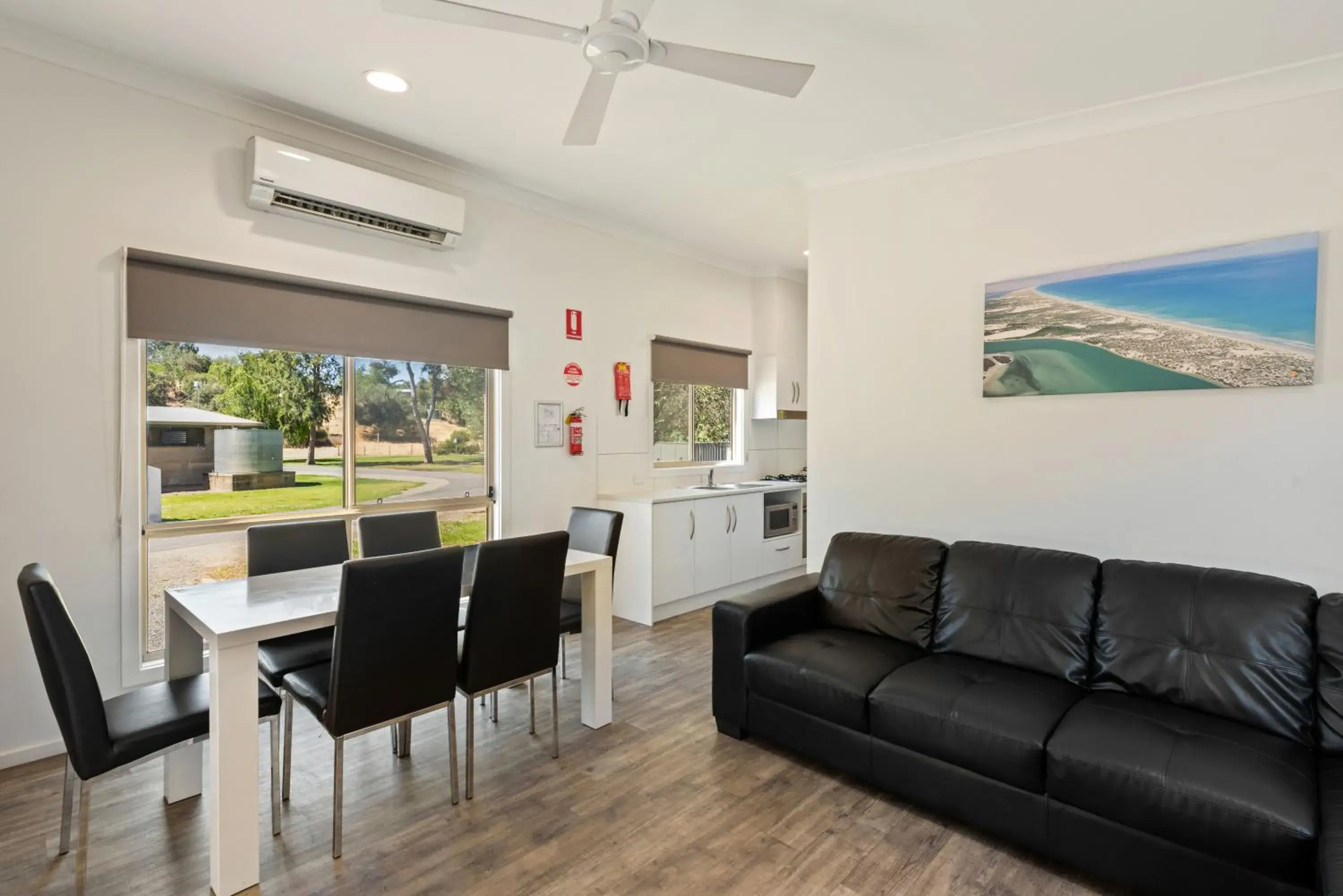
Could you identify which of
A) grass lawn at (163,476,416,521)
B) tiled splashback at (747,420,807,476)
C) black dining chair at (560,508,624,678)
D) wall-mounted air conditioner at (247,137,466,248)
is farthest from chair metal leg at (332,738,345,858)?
tiled splashback at (747,420,807,476)

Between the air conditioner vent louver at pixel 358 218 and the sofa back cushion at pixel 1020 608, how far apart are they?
3.34 metres

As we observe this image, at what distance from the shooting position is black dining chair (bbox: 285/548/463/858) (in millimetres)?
2084

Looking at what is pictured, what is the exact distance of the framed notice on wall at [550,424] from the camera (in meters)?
4.52

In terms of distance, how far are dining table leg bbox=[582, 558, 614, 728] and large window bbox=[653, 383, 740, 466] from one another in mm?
2470

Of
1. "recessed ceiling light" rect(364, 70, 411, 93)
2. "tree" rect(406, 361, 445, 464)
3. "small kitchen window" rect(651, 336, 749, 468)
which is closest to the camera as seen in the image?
"recessed ceiling light" rect(364, 70, 411, 93)

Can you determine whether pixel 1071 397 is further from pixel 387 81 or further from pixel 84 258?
pixel 84 258

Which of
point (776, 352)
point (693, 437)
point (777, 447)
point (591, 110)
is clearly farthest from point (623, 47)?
point (777, 447)

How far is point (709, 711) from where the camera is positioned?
329 cm

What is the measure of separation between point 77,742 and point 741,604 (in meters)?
2.31

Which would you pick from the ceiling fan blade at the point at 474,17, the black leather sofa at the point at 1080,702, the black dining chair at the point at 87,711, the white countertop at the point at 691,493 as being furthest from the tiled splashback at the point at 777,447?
the black dining chair at the point at 87,711

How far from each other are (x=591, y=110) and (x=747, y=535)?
3814 mm

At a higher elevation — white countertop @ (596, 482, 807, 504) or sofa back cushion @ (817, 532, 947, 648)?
white countertop @ (596, 482, 807, 504)

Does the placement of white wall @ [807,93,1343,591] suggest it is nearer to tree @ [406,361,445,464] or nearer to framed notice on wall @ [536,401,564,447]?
framed notice on wall @ [536,401,564,447]

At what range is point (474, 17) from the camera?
1.89 meters
